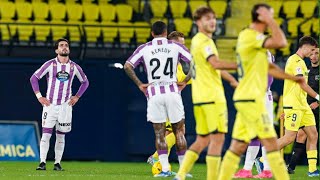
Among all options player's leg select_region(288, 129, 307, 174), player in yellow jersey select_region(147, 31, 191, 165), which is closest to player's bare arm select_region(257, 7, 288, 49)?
player in yellow jersey select_region(147, 31, 191, 165)

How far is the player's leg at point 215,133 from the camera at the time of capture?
1071cm

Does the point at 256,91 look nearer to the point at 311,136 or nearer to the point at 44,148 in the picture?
the point at 311,136

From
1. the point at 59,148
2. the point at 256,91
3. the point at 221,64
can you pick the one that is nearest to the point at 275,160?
the point at 256,91

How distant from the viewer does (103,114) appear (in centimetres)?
2000

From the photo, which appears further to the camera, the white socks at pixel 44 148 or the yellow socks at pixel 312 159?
the white socks at pixel 44 148

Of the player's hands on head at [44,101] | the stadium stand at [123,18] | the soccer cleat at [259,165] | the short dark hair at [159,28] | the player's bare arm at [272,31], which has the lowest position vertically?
the soccer cleat at [259,165]

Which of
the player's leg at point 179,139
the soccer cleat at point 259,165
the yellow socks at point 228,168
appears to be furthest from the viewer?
the soccer cleat at point 259,165

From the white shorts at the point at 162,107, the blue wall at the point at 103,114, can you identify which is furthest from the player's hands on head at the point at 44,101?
the blue wall at the point at 103,114

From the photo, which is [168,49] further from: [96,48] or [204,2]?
[204,2]

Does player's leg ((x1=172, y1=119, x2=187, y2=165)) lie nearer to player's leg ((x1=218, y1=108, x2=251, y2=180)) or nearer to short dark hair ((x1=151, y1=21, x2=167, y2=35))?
short dark hair ((x1=151, y1=21, x2=167, y2=35))

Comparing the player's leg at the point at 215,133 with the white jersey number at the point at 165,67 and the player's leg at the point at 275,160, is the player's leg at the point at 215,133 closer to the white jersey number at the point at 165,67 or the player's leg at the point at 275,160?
the player's leg at the point at 275,160

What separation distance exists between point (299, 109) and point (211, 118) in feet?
14.4

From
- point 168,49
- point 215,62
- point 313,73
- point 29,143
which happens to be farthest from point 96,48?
point 215,62

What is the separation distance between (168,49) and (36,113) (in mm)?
6970
